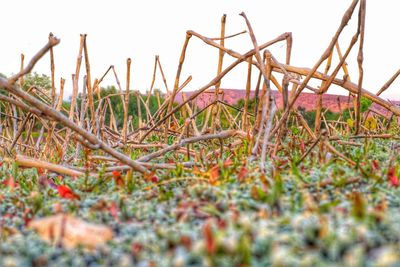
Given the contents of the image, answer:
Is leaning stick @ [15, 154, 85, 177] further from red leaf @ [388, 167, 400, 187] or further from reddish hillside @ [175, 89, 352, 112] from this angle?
reddish hillside @ [175, 89, 352, 112]

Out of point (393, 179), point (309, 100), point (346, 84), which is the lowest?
point (393, 179)

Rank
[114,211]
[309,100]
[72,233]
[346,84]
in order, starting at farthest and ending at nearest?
[309,100], [346,84], [114,211], [72,233]

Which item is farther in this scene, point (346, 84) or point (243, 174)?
point (346, 84)

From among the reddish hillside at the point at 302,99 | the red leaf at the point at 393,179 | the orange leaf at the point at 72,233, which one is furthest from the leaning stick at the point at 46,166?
the reddish hillside at the point at 302,99

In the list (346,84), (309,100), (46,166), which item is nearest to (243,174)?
(46,166)

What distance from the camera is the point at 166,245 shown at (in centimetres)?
98

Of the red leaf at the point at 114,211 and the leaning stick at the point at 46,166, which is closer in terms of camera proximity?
the red leaf at the point at 114,211

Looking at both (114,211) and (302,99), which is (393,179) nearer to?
(114,211)

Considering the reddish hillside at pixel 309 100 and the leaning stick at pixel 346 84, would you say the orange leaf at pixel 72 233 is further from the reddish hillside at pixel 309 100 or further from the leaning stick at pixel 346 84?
the reddish hillside at pixel 309 100

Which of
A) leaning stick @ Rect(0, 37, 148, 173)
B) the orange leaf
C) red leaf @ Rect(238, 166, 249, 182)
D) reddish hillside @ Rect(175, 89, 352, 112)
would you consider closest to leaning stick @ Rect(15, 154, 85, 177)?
leaning stick @ Rect(0, 37, 148, 173)

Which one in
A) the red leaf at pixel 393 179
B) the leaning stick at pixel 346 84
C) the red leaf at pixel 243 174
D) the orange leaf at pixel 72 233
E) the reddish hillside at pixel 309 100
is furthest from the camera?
the reddish hillside at pixel 309 100

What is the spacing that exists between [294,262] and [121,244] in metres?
0.41

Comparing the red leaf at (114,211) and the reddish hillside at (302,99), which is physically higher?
the reddish hillside at (302,99)

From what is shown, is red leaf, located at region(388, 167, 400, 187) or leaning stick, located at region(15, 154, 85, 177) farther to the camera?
leaning stick, located at region(15, 154, 85, 177)
